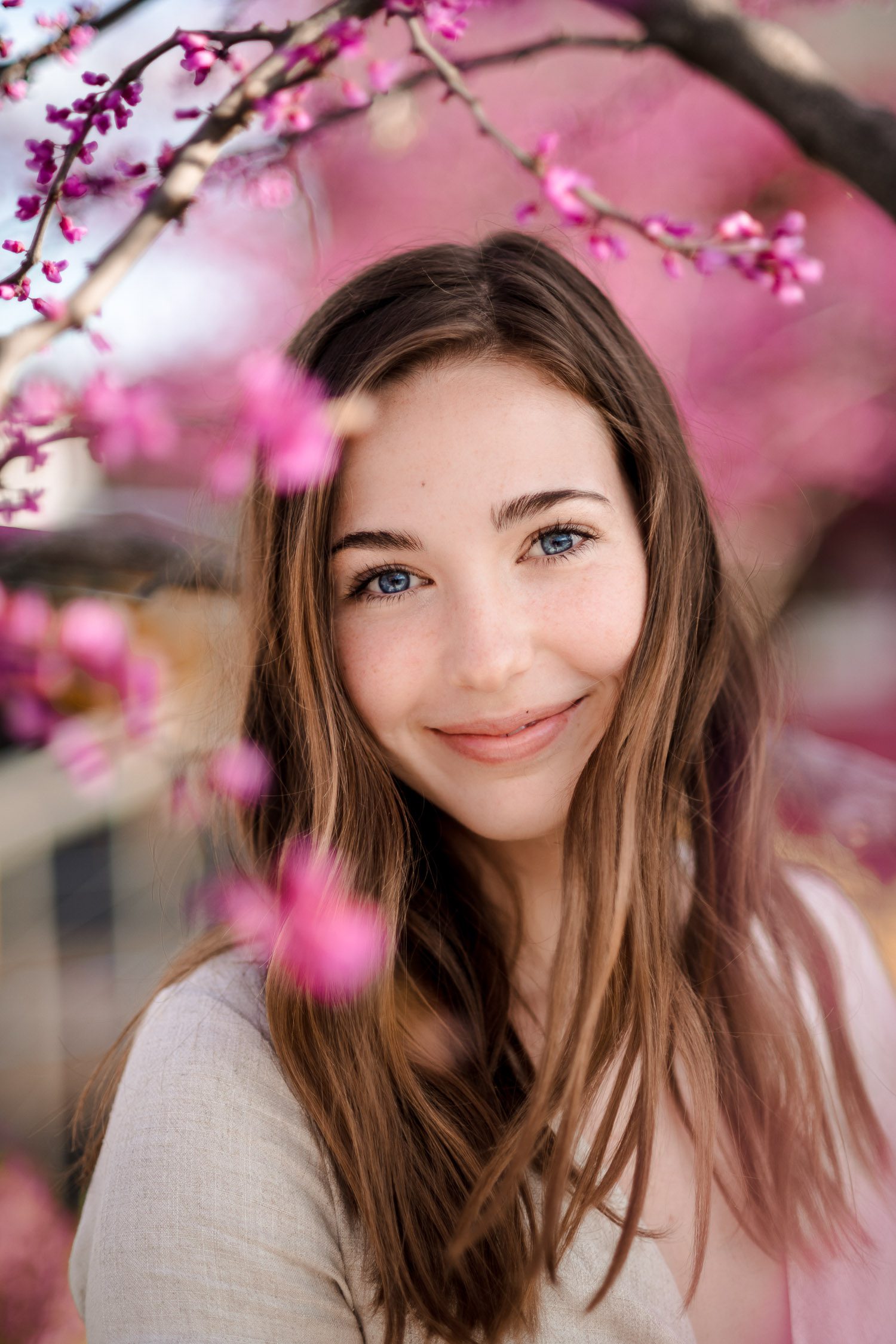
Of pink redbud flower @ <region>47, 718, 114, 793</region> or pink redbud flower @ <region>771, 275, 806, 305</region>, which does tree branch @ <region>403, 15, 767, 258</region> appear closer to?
pink redbud flower @ <region>771, 275, 806, 305</region>

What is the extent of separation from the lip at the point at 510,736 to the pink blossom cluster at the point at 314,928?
0.66 feet

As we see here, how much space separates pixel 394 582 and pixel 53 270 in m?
0.43

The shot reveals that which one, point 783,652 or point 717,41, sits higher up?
point 717,41

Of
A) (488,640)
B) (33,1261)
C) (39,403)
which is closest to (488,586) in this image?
(488,640)

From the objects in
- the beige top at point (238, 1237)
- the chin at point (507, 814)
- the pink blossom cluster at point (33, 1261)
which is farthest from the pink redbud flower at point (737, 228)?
the pink blossom cluster at point (33, 1261)

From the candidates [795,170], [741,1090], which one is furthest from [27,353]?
[795,170]

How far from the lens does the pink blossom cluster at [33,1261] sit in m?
1.59

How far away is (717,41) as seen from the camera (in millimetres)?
930

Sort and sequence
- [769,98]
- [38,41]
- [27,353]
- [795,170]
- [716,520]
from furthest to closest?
1. [795,170]
2. [716,520]
3. [769,98]
4. [38,41]
5. [27,353]

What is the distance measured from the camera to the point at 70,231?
79cm

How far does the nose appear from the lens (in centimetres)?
90

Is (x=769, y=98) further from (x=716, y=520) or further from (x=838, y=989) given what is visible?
(x=838, y=989)

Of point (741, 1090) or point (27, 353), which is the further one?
point (741, 1090)

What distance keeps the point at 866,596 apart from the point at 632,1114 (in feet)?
4.88
